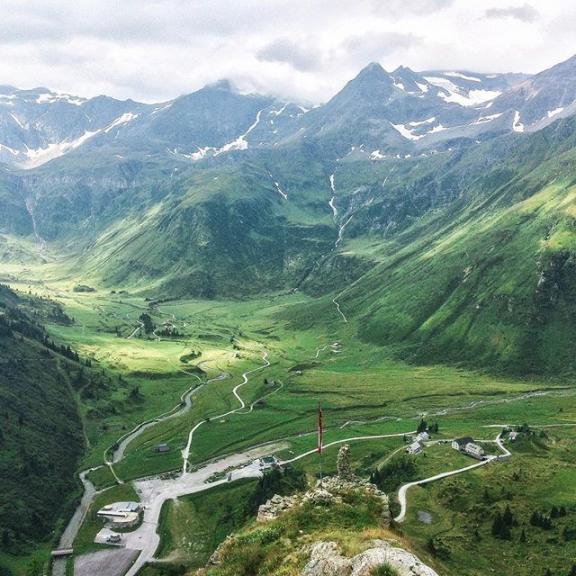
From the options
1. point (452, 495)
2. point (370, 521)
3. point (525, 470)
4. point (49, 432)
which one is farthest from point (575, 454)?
point (49, 432)

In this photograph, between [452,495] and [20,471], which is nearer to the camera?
[452,495]

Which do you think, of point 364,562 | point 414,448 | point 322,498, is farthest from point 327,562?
point 414,448

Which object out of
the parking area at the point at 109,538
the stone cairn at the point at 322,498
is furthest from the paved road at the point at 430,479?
the parking area at the point at 109,538

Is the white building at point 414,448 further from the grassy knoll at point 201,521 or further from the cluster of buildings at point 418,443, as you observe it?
the grassy knoll at point 201,521

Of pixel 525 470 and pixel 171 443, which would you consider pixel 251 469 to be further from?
pixel 525 470

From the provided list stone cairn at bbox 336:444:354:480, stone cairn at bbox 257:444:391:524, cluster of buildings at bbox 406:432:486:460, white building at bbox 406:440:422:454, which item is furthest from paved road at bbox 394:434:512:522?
stone cairn at bbox 257:444:391:524

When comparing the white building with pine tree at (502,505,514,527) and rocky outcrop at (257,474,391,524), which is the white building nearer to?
pine tree at (502,505,514,527)

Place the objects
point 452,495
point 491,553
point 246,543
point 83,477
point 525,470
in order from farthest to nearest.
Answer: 1. point 83,477
2. point 525,470
3. point 452,495
4. point 491,553
5. point 246,543

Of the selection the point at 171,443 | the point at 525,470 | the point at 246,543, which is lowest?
the point at 171,443
